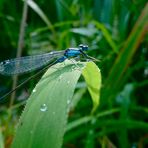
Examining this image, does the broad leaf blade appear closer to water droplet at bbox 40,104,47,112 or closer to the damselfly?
water droplet at bbox 40,104,47,112

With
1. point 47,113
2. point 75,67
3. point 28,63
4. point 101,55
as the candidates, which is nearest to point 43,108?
point 47,113

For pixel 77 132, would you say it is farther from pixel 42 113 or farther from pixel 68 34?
pixel 42 113

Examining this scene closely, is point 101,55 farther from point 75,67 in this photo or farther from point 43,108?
point 43,108

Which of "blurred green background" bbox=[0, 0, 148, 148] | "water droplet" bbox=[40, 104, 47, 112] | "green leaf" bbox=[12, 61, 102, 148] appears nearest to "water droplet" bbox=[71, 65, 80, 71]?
"green leaf" bbox=[12, 61, 102, 148]

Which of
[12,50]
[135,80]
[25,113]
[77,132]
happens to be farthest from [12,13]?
[25,113]

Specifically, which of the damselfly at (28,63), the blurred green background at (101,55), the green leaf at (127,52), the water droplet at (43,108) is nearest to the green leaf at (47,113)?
the water droplet at (43,108)
